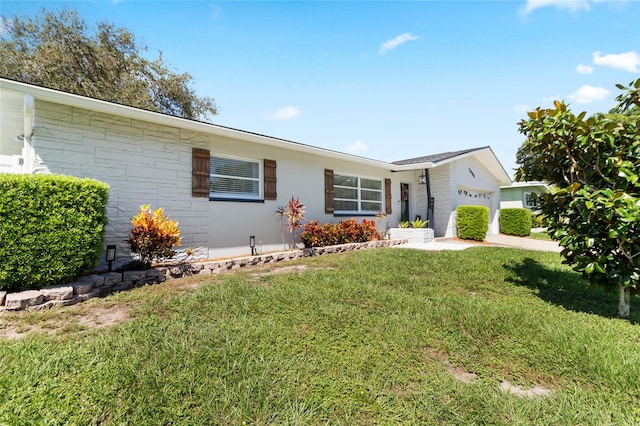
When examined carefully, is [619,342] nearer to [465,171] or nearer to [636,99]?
[636,99]

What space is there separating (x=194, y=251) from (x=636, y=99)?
787 centimetres

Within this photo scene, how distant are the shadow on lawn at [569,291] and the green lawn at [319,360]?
0.20 ft

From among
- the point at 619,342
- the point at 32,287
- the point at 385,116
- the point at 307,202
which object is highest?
the point at 385,116

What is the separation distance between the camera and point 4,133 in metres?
6.52

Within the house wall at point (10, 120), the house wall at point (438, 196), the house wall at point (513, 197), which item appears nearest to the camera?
the house wall at point (10, 120)

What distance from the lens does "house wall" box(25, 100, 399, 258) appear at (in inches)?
190

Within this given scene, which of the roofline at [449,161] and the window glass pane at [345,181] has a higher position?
the roofline at [449,161]

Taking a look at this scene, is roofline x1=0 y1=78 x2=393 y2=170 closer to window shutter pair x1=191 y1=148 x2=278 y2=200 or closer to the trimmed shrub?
window shutter pair x1=191 y1=148 x2=278 y2=200

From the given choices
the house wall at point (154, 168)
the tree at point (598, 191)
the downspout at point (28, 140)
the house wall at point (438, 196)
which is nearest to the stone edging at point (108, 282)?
the house wall at point (154, 168)

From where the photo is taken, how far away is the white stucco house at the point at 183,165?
15.7ft

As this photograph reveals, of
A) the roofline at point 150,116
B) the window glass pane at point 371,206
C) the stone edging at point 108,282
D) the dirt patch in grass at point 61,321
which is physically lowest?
the dirt patch in grass at point 61,321

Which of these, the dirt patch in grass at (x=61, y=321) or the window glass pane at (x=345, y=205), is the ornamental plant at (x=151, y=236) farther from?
the window glass pane at (x=345, y=205)

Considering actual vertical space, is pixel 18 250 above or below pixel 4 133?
below

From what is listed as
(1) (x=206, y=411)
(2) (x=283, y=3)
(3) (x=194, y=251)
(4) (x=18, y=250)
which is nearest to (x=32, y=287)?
(4) (x=18, y=250)
